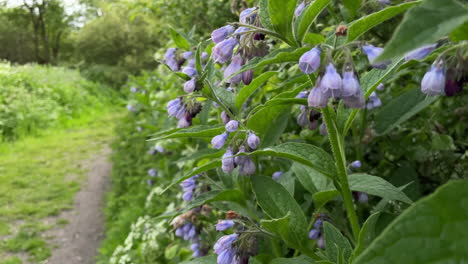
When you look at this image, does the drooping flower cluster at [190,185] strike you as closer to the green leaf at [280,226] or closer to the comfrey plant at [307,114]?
the comfrey plant at [307,114]

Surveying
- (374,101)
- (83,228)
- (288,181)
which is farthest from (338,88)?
(83,228)

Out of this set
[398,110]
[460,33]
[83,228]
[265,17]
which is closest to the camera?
[460,33]

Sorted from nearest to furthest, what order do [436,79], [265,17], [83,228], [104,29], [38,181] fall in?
[436,79] → [265,17] → [83,228] → [38,181] → [104,29]

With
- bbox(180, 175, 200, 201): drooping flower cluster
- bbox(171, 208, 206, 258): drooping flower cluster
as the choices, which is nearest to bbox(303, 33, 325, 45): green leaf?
bbox(180, 175, 200, 201): drooping flower cluster

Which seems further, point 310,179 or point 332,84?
point 310,179

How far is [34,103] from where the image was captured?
1087cm

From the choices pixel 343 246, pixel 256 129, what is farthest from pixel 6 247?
pixel 343 246

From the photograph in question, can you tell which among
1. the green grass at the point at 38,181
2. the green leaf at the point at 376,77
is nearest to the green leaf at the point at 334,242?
the green leaf at the point at 376,77

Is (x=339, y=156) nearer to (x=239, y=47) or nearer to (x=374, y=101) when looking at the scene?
(x=239, y=47)

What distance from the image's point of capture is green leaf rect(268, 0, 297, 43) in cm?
103

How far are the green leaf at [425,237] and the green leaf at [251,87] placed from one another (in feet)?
2.28

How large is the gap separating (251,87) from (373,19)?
0.48 meters

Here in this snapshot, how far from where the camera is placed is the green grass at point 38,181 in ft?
16.4

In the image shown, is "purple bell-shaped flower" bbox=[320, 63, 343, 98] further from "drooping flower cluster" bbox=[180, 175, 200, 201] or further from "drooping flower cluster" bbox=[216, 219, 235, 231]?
"drooping flower cluster" bbox=[180, 175, 200, 201]
